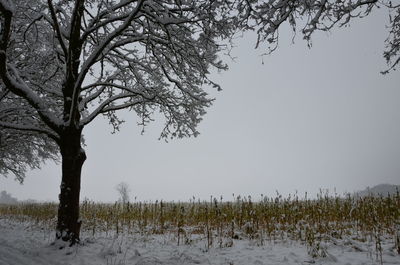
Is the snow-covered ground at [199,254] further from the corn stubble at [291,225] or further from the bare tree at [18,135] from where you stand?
the bare tree at [18,135]

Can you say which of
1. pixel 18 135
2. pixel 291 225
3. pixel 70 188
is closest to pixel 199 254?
pixel 70 188

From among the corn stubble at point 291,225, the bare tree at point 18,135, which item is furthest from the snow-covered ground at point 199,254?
the bare tree at point 18,135

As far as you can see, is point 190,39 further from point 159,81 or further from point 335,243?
point 335,243

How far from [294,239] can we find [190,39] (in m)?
4.67

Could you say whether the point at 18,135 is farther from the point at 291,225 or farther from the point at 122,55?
the point at 291,225

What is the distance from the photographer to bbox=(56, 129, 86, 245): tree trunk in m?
5.67

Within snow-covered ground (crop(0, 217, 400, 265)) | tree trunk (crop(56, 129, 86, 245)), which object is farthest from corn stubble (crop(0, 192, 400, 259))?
tree trunk (crop(56, 129, 86, 245))

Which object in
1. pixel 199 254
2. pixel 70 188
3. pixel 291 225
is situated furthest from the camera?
pixel 291 225

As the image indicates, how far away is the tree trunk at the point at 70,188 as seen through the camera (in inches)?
223

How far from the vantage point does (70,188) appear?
18.9 feet

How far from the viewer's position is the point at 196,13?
4.97 m

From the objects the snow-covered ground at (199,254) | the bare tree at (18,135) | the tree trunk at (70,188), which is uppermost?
the bare tree at (18,135)

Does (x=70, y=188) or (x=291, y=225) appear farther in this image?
(x=291, y=225)

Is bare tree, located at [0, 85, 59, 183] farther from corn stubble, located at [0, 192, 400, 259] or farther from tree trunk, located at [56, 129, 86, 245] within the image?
corn stubble, located at [0, 192, 400, 259]
